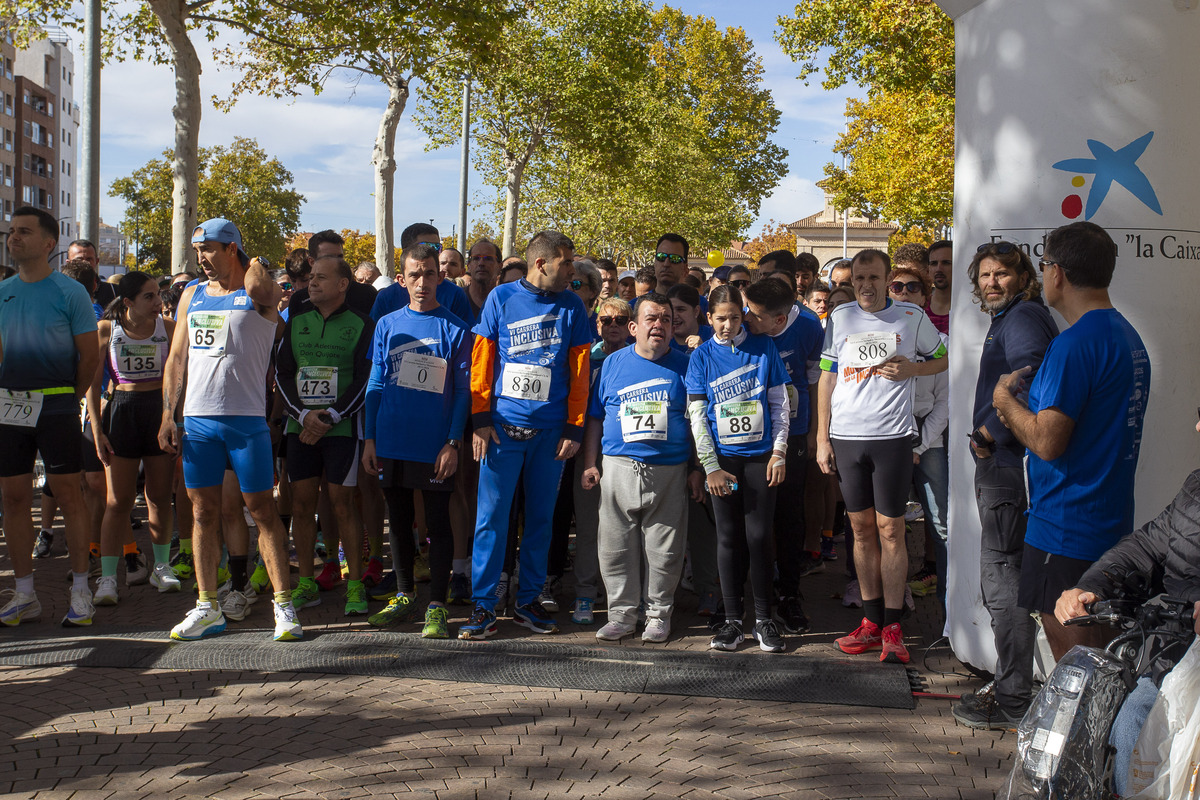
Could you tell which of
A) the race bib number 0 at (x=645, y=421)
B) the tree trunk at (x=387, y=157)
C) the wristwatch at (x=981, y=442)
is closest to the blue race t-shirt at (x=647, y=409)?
the race bib number 0 at (x=645, y=421)

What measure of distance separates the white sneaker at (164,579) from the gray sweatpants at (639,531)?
304 cm

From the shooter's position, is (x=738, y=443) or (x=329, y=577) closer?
(x=738, y=443)

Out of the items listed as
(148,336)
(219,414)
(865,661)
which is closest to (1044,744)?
(865,661)

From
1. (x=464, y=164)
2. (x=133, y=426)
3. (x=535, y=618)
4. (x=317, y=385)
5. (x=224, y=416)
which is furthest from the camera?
(x=464, y=164)

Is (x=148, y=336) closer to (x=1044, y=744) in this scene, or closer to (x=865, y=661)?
(x=865, y=661)

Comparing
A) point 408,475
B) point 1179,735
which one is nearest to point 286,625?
point 408,475

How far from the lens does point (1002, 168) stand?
511cm

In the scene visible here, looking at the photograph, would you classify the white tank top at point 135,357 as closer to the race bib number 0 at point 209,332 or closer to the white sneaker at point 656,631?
the race bib number 0 at point 209,332

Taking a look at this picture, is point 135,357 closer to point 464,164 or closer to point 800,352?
point 800,352

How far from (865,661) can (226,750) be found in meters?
3.33

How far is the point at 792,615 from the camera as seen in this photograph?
20.7 ft

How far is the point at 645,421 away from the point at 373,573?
8.00 ft

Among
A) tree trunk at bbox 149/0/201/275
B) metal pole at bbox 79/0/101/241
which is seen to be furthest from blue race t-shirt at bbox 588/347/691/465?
tree trunk at bbox 149/0/201/275

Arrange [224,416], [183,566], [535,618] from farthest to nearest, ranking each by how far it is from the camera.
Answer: [183,566] → [535,618] → [224,416]
